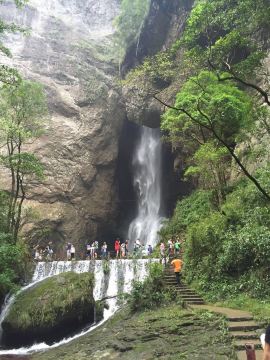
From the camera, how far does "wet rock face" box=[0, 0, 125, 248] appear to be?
27062 millimetres

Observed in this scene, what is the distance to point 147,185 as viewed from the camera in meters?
31.1

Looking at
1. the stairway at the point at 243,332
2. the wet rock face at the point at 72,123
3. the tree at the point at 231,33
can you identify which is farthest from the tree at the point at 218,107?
the wet rock face at the point at 72,123

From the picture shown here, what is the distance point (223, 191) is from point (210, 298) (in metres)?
7.43

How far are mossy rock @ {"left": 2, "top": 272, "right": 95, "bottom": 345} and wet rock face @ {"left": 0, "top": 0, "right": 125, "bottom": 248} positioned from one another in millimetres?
10296

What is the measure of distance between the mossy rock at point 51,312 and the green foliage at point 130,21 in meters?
23.7

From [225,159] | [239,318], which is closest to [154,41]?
[225,159]

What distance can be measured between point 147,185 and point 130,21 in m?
14.2

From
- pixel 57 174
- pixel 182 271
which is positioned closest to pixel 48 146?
pixel 57 174

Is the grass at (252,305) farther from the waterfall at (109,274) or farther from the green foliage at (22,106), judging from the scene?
the green foliage at (22,106)

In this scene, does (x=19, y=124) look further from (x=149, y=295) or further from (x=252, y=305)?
(x=252, y=305)

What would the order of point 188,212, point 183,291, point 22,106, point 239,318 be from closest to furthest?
point 239,318, point 183,291, point 22,106, point 188,212

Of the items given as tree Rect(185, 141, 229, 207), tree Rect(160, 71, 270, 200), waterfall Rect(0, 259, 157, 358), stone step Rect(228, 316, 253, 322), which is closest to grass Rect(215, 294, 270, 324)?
stone step Rect(228, 316, 253, 322)

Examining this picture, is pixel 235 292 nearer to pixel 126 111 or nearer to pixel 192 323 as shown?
pixel 192 323

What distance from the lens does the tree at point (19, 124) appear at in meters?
18.3
